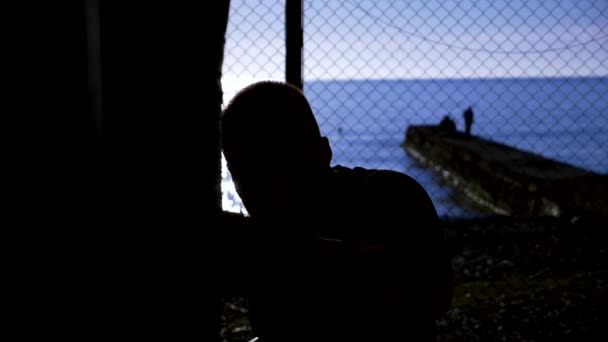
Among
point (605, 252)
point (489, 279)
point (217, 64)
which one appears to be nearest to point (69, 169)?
point (217, 64)

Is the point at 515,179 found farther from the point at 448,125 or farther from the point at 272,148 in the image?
the point at 448,125

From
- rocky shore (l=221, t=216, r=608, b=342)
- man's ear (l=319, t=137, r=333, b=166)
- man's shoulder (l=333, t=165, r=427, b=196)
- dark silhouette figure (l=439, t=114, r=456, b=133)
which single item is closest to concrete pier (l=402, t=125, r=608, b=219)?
rocky shore (l=221, t=216, r=608, b=342)

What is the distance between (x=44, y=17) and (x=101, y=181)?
0.31m

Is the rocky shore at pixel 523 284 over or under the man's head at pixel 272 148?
under

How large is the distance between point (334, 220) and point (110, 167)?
0.57m

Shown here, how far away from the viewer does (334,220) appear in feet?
4.89

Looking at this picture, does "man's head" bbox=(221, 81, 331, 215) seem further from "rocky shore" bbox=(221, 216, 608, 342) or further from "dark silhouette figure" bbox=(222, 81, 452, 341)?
"rocky shore" bbox=(221, 216, 608, 342)

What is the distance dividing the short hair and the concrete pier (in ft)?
20.8

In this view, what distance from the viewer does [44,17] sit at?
1045mm

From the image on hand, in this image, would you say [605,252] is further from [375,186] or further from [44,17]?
[44,17]

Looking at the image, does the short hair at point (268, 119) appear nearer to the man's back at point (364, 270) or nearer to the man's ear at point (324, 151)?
the man's ear at point (324, 151)

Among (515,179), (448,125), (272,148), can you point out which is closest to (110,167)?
(272,148)

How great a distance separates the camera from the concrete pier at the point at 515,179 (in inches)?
480

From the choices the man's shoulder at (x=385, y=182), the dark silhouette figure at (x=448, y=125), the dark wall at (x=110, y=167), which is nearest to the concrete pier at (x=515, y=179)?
the dark silhouette figure at (x=448, y=125)
